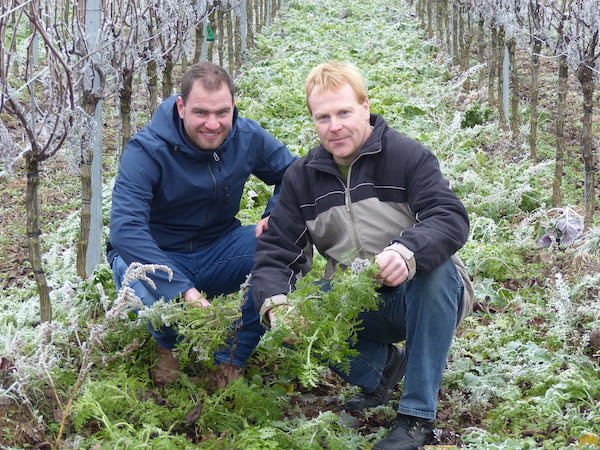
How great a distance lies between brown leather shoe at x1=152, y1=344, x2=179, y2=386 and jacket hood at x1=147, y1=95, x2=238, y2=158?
3.31ft

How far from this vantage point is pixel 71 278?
448 cm

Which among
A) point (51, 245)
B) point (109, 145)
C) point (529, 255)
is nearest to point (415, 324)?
point (529, 255)

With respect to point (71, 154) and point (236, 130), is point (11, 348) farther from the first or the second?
point (71, 154)

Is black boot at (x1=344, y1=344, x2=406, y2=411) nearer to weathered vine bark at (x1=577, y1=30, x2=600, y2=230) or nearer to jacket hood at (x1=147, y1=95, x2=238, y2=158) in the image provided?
jacket hood at (x1=147, y1=95, x2=238, y2=158)

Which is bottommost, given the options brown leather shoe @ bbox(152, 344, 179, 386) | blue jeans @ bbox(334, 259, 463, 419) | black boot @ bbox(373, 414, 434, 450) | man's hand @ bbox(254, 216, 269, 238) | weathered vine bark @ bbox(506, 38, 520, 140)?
black boot @ bbox(373, 414, 434, 450)

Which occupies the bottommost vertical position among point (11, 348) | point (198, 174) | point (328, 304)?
point (11, 348)

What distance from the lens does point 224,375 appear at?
10.9ft

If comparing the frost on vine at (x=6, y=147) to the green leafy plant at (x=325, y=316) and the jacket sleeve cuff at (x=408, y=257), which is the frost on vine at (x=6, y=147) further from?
the jacket sleeve cuff at (x=408, y=257)

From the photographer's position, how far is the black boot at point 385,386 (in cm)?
334

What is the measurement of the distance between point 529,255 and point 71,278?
3164 mm

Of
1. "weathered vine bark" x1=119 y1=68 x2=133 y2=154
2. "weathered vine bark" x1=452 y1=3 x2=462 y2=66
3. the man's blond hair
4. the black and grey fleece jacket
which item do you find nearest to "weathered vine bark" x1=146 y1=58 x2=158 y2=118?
"weathered vine bark" x1=119 y1=68 x2=133 y2=154

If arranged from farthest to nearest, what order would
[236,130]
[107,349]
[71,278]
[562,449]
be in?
[71,278], [236,130], [107,349], [562,449]

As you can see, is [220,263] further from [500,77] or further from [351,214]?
[500,77]

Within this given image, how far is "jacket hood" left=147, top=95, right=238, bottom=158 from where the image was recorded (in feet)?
11.8
